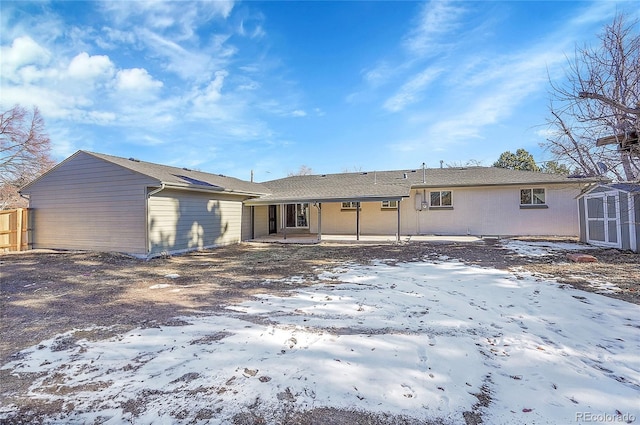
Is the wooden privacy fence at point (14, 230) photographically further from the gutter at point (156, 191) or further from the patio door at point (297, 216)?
the patio door at point (297, 216)

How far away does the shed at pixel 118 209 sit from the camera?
9.88 m

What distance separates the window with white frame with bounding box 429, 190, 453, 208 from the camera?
15.5 metres

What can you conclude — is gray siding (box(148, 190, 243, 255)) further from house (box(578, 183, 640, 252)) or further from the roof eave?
house (box(578, 183, 640, 252))

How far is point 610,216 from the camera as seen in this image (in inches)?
395

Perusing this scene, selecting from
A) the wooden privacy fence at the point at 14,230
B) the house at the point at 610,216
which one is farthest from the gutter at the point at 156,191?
the house at the point at 610,216

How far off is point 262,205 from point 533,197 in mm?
13271

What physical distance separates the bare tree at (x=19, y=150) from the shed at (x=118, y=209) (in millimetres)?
14888

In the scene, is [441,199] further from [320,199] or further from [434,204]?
[320,199]

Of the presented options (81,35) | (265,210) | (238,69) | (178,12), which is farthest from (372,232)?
(81,35)

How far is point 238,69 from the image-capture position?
41.0 ft

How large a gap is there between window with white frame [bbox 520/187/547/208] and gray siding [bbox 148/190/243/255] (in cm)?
1384

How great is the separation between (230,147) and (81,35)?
13.4 meters

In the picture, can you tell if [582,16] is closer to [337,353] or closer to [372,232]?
[337,353]

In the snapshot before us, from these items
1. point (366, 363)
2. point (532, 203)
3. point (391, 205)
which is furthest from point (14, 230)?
point (532, 203)
